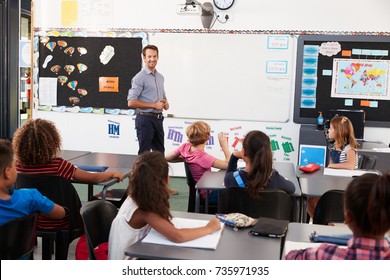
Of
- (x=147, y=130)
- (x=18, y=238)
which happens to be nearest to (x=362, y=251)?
(x=18, y=238)

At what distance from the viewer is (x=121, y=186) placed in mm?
6379

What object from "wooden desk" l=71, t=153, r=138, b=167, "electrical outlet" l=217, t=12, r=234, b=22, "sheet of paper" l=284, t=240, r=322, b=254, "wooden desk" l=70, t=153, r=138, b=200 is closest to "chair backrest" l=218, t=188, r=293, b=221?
"sheet of paper" l=284, t=240, r=322, b=254

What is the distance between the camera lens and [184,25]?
6.76 m

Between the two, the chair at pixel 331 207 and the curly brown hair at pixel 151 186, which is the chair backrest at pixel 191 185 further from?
the curly brown hair at pixel 151 186

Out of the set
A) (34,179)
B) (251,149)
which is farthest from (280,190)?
(34,179)

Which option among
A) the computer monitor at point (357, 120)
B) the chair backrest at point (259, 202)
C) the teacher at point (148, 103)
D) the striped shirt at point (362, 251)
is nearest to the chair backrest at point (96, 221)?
the chair backrest at point (259, 202)

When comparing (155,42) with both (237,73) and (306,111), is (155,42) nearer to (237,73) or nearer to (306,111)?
(237,73)

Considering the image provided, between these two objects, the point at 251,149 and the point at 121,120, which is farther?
the point at 121,120

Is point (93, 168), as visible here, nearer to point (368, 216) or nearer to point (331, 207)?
point (331, 207)

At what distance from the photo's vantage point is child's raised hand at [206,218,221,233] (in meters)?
2.15

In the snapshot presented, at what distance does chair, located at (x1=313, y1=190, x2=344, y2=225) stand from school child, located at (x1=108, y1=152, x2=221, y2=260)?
0.92 metres

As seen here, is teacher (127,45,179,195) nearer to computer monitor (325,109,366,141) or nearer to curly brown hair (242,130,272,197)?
computer monitor (325,109,366,141)

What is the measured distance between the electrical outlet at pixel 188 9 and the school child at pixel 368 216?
537cm
